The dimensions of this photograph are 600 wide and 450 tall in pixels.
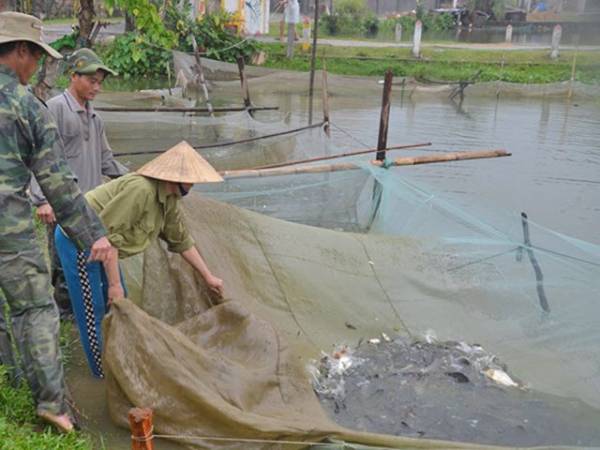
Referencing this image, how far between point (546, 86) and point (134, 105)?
12.0 metres

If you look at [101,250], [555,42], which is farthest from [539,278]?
[555,42]

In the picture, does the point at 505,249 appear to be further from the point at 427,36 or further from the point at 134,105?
the point at 427,36

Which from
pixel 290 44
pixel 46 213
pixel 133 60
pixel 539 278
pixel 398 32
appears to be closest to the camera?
pixel 46 213

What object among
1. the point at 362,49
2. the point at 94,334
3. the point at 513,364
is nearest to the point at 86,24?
the point at 94,334

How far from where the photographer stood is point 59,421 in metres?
2.43

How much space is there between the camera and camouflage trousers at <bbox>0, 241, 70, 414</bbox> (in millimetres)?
2344

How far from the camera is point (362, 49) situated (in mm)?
24484

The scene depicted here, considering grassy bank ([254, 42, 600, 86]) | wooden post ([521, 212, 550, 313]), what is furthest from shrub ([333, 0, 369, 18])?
wooden post ([521, 212, 550, 313])

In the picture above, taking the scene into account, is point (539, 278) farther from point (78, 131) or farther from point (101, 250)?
point (78, 131)

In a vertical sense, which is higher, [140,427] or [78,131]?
[78,131]

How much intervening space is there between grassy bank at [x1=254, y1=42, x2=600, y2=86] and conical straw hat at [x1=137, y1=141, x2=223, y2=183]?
18.3 meters

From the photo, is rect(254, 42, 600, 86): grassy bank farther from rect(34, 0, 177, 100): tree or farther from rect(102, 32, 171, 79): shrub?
rect(34, 0, 177, 100): tree

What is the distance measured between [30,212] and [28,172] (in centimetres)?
15

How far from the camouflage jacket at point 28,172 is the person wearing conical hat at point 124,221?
0.92ft
